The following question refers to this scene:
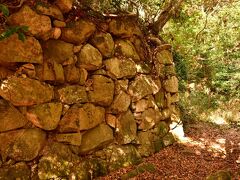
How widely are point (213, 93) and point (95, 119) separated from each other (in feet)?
32.0

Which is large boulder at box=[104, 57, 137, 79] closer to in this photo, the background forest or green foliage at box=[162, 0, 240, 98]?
the background forest

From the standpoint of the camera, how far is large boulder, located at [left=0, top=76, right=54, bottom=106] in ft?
13.5

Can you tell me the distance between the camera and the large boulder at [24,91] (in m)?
4.10

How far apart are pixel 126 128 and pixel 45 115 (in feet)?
5.97

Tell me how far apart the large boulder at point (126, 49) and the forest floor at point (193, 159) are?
2.04m

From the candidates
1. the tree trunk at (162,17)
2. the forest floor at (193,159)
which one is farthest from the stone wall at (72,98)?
the tree trunk at (162,17)

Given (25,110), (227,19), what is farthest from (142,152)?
(227,19)

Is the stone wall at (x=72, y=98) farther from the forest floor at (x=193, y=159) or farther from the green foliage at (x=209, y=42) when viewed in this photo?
the green foliage at (x=209, y=42)

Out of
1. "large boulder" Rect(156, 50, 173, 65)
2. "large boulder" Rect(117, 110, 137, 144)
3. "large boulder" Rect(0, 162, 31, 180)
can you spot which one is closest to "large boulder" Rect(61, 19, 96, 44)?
"large boulder" Rect(117, 110, 137, 144)

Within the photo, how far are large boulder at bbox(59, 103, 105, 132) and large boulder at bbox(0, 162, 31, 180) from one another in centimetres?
77

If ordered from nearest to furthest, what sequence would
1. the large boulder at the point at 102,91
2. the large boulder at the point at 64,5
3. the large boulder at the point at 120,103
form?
1. the large boulder at the point at 64,5
2. the large boulder at the point at 102,91
3. the large boulder at the point at 120,103

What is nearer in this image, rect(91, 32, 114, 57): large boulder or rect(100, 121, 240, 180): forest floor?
rect(100, 121, 240, 180): forest floor

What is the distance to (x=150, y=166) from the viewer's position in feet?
17.9

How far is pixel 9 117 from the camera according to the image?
4.11m
